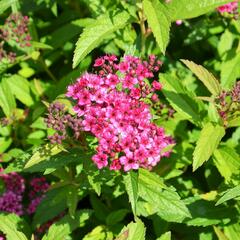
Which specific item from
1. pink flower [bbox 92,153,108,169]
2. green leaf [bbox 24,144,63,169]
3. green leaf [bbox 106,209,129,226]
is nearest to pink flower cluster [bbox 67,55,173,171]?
pink flower [bbox 92,153,108,169]

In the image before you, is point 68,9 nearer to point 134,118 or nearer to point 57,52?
point 57,52

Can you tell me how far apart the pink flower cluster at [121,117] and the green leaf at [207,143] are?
253mm

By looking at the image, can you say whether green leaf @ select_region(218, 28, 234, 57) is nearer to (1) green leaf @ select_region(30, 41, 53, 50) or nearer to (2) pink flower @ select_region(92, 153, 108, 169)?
(1) green leaf @ select_region(30, 41, 53, 50)

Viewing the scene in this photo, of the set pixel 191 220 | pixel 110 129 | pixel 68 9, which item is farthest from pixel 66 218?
pixel 68 9

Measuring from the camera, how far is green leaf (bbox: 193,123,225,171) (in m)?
2.76

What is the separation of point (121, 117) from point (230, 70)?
1443 millimetres

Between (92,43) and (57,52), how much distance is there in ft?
4.83

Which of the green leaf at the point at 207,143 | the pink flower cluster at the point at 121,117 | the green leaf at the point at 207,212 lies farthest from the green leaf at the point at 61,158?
the green leaf at the point at 207,212

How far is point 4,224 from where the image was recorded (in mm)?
3174

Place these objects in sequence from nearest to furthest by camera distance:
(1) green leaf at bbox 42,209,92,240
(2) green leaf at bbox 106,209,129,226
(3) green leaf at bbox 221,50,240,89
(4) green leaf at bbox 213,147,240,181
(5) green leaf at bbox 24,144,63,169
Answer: (5) green leaf at bbox 24,144,63,169, (4) green leaf at bbox 213,147,240,181, (1) green leaf at bbox 42,209,92,240, (2) green leaf at bbox 106,209,129,226, (3) green leaf at bbox 221,50,240,89

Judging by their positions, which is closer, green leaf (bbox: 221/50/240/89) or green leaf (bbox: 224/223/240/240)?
green leaf (bbox: 224/223/240/240)

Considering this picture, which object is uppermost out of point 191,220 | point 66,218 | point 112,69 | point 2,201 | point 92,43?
point 92,43

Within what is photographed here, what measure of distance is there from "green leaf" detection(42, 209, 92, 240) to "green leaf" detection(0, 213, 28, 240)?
0.55ft

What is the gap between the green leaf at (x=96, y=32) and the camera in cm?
280
